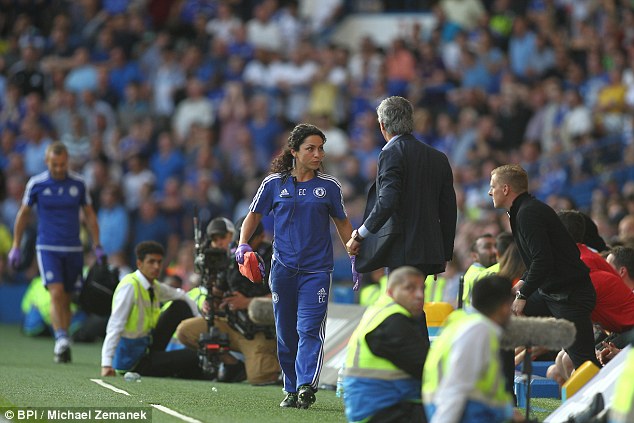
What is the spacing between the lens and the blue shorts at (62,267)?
1366 centimetres

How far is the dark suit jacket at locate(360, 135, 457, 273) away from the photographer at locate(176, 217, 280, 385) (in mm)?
2782

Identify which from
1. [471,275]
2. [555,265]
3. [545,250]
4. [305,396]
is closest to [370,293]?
[471,275]

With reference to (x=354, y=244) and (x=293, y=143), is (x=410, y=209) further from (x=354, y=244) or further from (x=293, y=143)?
(x=293, y=143)

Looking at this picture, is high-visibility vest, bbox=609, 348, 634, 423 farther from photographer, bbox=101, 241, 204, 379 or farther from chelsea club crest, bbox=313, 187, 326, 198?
photographer, bbox=101, 241, 204, 379

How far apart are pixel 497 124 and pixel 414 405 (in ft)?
40.6

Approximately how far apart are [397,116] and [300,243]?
4.20ft

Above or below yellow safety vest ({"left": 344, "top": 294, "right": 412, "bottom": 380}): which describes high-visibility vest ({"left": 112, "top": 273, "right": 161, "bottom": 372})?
below

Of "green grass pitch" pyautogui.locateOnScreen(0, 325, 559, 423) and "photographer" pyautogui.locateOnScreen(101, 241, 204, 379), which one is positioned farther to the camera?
"photographer" pyautogui.locateOnScreen(101, 241, 204, 379)

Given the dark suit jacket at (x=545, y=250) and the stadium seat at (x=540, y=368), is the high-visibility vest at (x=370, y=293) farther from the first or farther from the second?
the dark suit jacket at (x=545, y=250)

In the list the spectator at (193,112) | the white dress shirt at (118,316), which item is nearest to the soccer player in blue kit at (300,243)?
the white dress shirt at (118,316)

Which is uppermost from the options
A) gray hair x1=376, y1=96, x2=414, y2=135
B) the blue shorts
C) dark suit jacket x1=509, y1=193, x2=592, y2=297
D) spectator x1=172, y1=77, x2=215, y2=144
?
spectator x1=172, y1=77, x2=215, y2=144

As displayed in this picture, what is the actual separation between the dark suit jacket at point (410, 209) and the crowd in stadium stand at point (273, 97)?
291 inches

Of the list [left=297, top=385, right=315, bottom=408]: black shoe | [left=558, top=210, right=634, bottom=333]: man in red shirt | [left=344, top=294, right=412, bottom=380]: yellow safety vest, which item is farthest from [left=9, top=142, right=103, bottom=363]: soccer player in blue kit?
[left=344, top=294, right=412, bottom=380]: yellow safety vest

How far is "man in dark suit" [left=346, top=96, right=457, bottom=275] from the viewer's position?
8930mm
